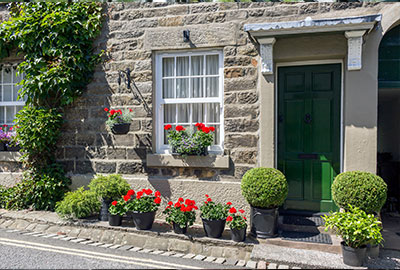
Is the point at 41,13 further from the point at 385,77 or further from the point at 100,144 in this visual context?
the point at 385,77

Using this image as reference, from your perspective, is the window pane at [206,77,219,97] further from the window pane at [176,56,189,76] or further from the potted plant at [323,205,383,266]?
the potted plant at [323,205,383,266]

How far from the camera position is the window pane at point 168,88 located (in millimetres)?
6352

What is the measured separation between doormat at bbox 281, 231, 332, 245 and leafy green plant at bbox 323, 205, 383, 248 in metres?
0.55

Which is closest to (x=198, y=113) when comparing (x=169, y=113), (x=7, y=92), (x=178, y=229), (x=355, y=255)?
(x=169, y=113)

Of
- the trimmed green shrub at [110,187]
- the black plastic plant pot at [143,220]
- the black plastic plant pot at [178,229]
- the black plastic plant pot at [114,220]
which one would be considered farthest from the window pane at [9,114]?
the black plastic plant pot at [178,229]

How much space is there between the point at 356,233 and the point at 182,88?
383 centimetres

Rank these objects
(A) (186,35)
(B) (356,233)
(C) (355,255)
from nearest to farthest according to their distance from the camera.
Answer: (B) (356,233), (C) (355,255), (A) (186,35)

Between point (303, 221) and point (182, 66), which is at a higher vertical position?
point (182, 66)

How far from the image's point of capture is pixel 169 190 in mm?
6113

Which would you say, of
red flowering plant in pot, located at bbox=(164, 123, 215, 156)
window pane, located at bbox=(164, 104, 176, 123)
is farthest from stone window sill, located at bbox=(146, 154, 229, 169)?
window pane, located at bbox=(164, 104, 176, 123)

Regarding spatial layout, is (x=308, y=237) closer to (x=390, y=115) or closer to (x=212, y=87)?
(x=212, y=87)

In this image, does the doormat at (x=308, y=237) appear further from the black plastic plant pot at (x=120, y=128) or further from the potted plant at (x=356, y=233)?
the black plastic plant pot at (x=120, y=128)

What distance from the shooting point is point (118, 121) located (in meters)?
6.06

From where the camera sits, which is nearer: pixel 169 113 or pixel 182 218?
pixel 182 218
